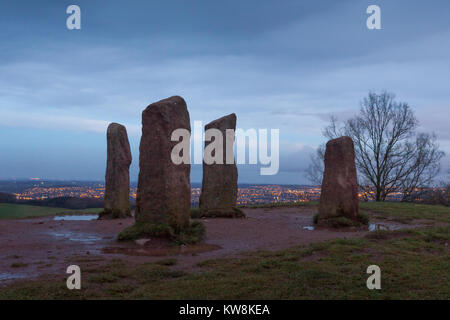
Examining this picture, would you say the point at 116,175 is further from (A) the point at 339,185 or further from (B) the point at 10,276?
(B) the point at 10,276

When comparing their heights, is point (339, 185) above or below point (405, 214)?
above

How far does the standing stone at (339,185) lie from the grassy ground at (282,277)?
467cm

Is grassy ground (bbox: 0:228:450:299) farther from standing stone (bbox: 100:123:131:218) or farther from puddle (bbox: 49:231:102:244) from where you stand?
standing stone (bbox: 100:123:131:218)

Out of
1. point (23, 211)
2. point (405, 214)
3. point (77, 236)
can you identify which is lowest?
point (23, 211)

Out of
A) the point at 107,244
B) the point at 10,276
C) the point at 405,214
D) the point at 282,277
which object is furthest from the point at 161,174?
the point at 405,214

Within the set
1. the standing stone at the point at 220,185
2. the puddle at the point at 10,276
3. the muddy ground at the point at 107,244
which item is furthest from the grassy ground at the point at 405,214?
the puddle at the point at 10,276

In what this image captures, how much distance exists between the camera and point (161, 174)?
10672mm

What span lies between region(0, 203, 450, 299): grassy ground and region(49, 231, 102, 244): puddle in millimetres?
3394

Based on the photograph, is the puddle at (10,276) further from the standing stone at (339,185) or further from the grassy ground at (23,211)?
the grassy ground at (23,211)

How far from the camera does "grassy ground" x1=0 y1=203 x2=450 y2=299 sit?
5.79 m

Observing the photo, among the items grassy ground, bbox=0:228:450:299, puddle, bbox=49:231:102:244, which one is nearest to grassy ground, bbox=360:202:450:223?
grassy ground, bbox=0:228:450:299

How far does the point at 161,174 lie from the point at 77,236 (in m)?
3.30

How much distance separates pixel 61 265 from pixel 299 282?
443 cm

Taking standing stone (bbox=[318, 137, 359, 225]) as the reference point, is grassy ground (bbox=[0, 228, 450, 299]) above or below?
below
